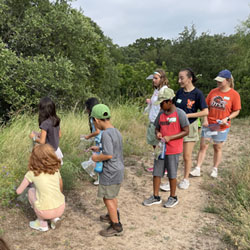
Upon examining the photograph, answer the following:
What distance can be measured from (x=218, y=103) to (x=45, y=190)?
10.2 feet

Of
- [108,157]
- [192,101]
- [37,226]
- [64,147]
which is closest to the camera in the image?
[108,157]

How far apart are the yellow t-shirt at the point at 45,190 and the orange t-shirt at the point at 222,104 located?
290 centimetres

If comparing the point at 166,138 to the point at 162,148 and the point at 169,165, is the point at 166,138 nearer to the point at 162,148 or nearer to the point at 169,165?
the point at 162,148

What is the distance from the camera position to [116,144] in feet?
9.49

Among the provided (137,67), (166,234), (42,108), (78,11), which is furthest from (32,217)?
(137,67)

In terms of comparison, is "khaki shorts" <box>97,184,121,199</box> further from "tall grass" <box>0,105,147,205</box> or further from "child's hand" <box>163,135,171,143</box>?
"tall grass" <box>0,105,147,205</box>

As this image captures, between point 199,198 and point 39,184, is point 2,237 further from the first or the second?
point 199,198

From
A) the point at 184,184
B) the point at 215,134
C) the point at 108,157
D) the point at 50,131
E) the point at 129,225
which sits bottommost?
the point at 129,225

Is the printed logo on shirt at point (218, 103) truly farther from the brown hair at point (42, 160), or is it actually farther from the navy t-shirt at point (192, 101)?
the brown hair at point (42, 160)

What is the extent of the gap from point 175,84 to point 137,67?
5651 mm

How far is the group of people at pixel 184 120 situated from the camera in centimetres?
361

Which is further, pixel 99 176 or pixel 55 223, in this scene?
pixel 55 223

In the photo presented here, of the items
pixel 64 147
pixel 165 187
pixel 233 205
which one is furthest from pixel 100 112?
pixel 64 147

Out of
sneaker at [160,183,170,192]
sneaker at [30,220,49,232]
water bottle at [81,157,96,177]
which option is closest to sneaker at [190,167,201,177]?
sneaker at [160,183,170,192]
